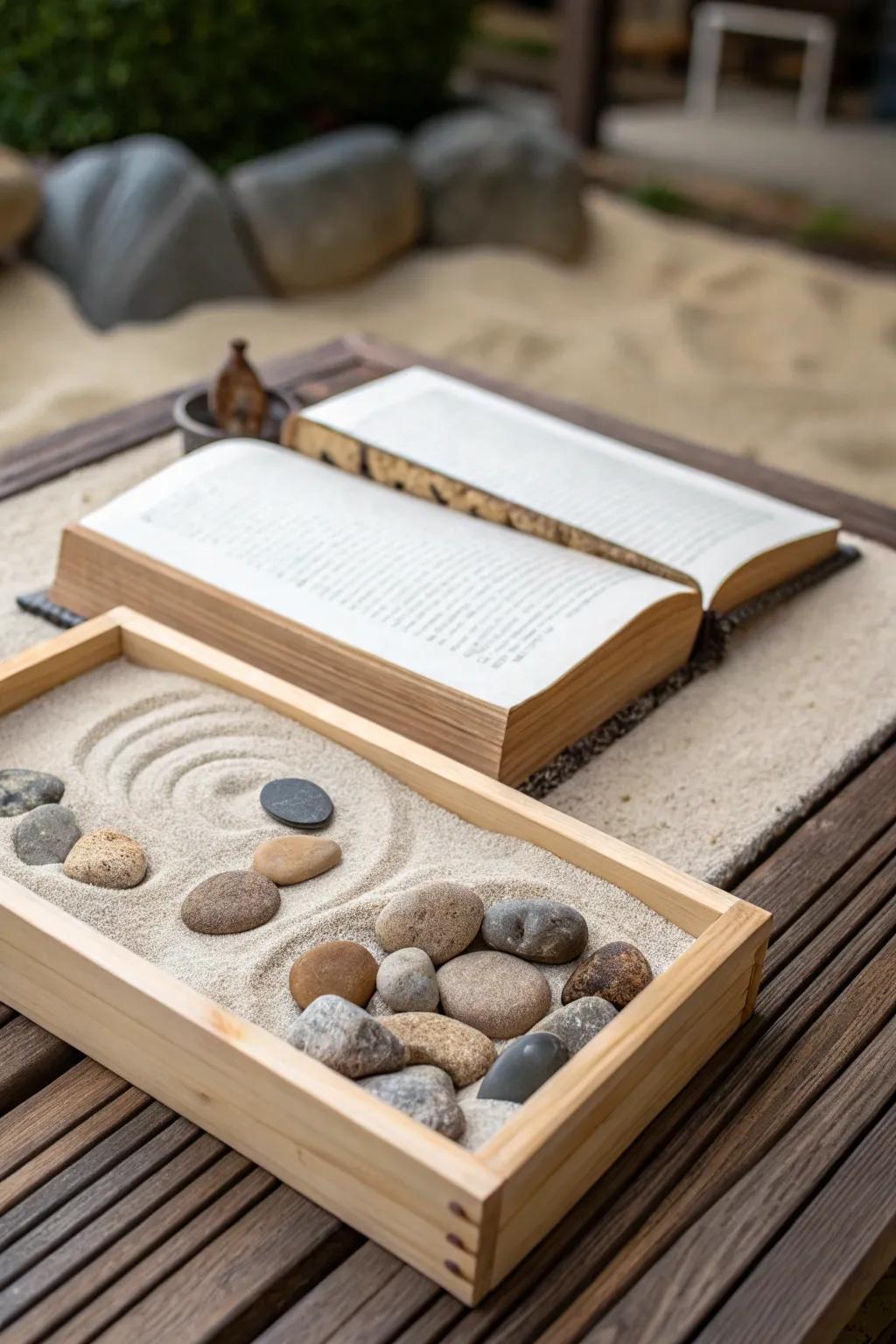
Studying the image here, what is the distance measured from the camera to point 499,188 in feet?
12.2

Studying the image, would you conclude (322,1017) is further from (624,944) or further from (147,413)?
(147,413)

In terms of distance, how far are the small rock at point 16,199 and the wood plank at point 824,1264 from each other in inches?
114

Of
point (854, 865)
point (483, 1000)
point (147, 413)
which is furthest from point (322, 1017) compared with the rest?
point (147, 413)

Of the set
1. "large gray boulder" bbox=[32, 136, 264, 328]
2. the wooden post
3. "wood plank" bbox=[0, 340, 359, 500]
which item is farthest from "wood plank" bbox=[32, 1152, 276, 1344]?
the wooden post

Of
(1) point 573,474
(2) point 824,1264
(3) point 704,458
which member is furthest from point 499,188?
(2) point 824,1264

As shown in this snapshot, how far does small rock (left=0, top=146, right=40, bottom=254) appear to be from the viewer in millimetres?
3180

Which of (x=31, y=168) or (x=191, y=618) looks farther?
(x=31, y=168)

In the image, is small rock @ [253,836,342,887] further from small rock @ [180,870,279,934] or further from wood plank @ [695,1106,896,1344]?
wood plank @ [695,1106,896,1344]

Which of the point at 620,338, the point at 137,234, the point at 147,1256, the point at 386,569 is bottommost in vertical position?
the point at 620,338

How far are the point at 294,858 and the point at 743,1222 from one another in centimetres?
39

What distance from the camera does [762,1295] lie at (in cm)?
81

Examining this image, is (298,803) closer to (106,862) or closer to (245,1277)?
(106,862)

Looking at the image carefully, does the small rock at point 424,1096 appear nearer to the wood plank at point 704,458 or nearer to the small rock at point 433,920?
the small rock at point 433,920

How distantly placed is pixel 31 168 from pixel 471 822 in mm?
2735
